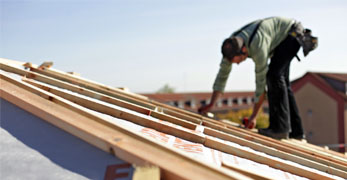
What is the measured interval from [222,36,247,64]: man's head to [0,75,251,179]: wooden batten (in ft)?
7.78

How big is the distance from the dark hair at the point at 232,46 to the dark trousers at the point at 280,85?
50cm

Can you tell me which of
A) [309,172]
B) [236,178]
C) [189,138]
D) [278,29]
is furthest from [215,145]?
[278,29]

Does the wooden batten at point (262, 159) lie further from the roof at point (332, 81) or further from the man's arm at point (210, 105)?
the roof at point (332, 81)

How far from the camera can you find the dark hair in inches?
138

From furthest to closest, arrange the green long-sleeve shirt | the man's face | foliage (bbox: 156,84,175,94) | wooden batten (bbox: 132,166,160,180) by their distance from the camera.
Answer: foliage (bbox: 156,84,175,94)
the man's face
the green long-sleeve shirt
wooden batten (bbox: 132,166,160,180)

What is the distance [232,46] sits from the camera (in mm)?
3535

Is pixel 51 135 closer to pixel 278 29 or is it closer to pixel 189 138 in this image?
pixel 189 138

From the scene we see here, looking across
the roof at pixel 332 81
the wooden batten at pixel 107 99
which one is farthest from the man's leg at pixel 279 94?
the roof at pixel 332 81

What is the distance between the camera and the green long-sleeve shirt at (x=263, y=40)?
11.4 feet

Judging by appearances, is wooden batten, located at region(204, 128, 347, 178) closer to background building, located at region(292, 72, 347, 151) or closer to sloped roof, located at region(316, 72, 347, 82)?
background building, located at region(292, 72, 347, 151)

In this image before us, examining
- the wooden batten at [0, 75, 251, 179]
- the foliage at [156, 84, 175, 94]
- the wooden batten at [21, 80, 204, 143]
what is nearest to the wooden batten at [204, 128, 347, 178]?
the wooden batten at [21, 80, 204, 143]

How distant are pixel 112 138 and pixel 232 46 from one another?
2.54 metres

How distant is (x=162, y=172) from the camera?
1264mm

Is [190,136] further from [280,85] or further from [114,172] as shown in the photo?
[280,85]
